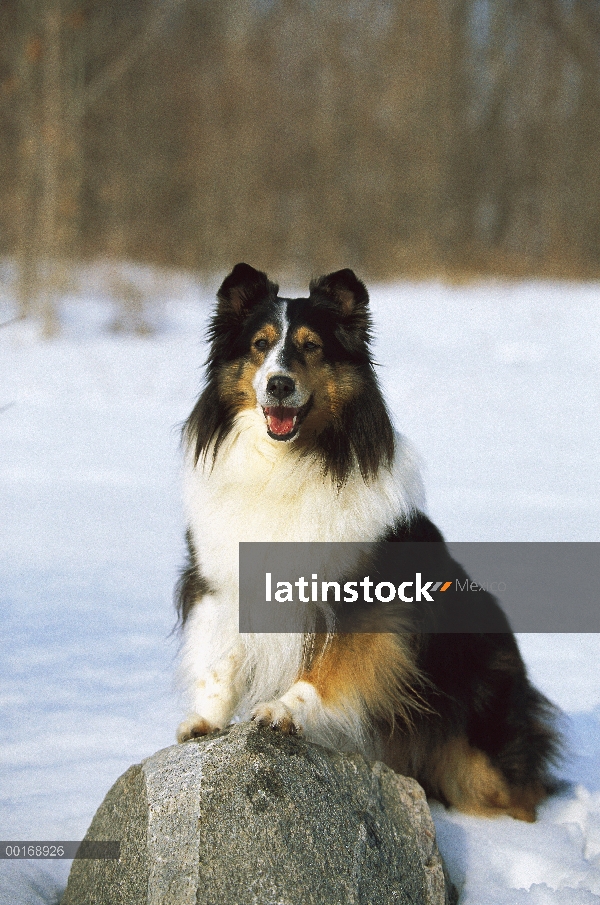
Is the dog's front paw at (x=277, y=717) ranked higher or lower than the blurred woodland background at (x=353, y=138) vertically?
lower

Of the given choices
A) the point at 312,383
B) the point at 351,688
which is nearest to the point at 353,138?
the point at 312,383

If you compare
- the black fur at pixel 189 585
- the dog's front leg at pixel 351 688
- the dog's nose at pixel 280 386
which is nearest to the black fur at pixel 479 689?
the dog's front leg at pixel 351 688

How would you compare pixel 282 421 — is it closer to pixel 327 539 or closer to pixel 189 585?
pixel 327 539

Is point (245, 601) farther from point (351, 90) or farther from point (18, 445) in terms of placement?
point (351, 90)

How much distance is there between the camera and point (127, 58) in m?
12.3

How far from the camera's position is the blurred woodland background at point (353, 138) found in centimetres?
1401

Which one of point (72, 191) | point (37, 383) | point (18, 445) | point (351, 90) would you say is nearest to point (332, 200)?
point (351, 90)

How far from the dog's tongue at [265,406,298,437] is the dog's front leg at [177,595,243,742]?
23.0 inches

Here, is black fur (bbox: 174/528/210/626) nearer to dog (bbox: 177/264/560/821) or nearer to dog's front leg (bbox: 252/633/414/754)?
A: dog (bbox: 177/264/560/821)

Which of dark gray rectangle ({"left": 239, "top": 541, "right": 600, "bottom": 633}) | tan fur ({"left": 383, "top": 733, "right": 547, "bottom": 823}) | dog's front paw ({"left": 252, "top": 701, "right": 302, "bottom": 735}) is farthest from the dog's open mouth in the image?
tan fur ({"left": 383, "top": 733, "right": 547, "bottom": 823})

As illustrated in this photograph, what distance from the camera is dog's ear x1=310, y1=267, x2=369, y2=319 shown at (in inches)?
126

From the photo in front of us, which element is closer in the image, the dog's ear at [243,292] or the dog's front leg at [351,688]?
the dog's front leg at [351,688]

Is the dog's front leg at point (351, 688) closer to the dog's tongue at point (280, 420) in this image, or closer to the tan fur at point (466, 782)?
the tan fur at point (466, 782)

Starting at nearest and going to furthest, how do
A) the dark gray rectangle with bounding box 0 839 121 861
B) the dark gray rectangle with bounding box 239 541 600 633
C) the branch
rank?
the dark gray rectangle with bounding box 0 839 121 861, the dark gray rectangle with bounding box 239 541 600 633, the branch
